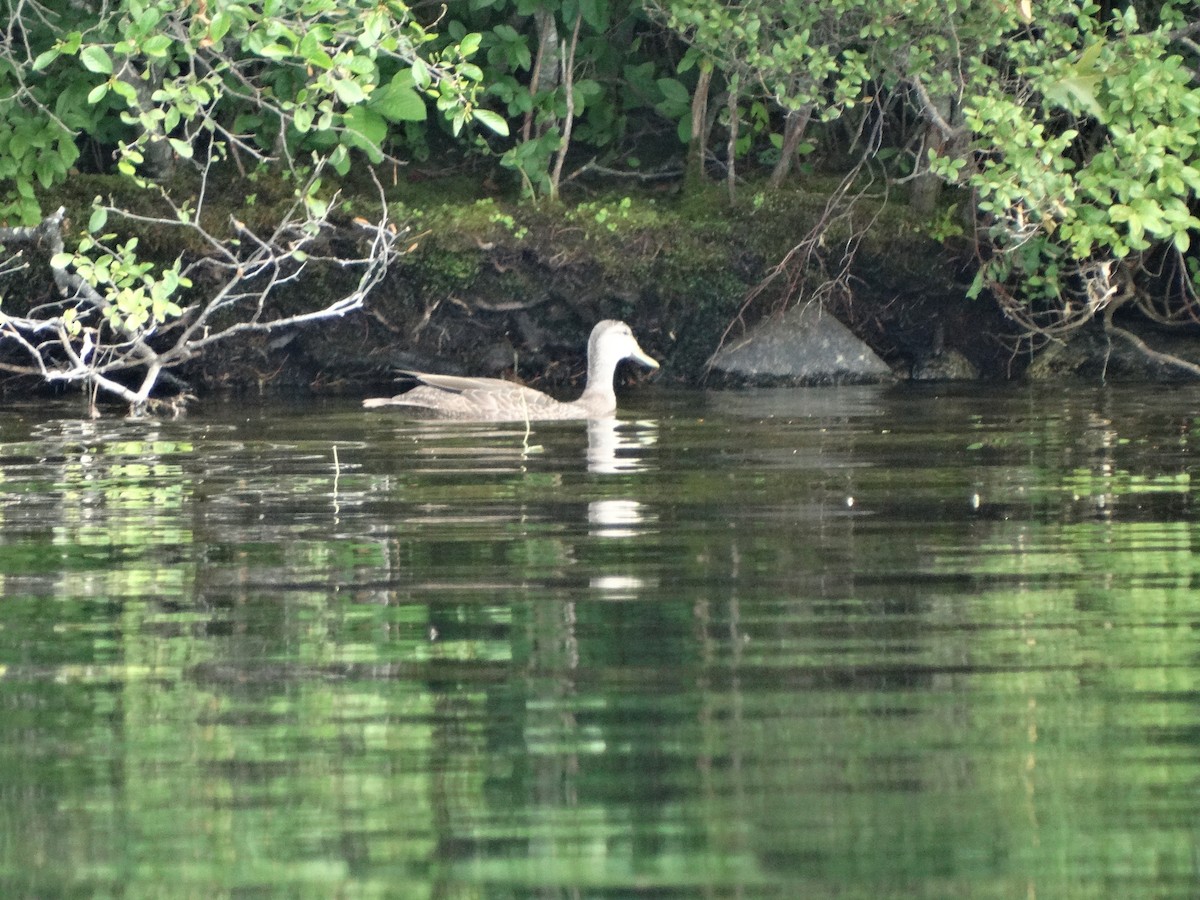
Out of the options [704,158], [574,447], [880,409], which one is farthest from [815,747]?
[704,158]

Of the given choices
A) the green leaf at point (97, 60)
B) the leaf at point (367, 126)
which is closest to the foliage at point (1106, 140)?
the leaf at point (367, 126)

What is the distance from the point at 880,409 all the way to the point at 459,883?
862cm

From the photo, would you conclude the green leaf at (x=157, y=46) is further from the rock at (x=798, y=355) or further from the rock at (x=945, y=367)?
the rock at (x=945, y=367)

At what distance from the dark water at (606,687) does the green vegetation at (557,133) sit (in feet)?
10.7

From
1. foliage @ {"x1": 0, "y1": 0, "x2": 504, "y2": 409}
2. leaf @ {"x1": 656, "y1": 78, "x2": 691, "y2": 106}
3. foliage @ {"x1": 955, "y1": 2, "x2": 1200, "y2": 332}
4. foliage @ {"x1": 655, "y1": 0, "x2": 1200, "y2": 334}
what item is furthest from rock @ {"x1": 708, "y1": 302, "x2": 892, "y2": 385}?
foliage @ {"x1": 0, "y1": 0, "x2": 504, "y2": 409}

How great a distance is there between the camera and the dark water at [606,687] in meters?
2.94

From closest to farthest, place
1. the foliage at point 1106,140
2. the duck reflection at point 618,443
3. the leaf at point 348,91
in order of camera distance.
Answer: the duck reflection at point 618,443
the leaf at point 348,91
the foliage at point 1106,140

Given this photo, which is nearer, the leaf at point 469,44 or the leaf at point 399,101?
the leaf at point 469,44

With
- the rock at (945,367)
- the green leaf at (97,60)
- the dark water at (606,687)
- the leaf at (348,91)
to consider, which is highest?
the green leaf at (97,60)

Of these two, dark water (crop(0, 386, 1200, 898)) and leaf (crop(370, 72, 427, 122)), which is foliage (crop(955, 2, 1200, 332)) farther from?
dark water (crop(0, 386, 1200, 898))

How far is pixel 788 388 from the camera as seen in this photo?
13.4 metres

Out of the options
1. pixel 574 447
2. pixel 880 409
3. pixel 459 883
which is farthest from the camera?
pixel 880 409

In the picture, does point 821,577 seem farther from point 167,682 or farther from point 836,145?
point 836,145

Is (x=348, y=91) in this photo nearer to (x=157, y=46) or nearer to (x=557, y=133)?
(x=157, y=46)
